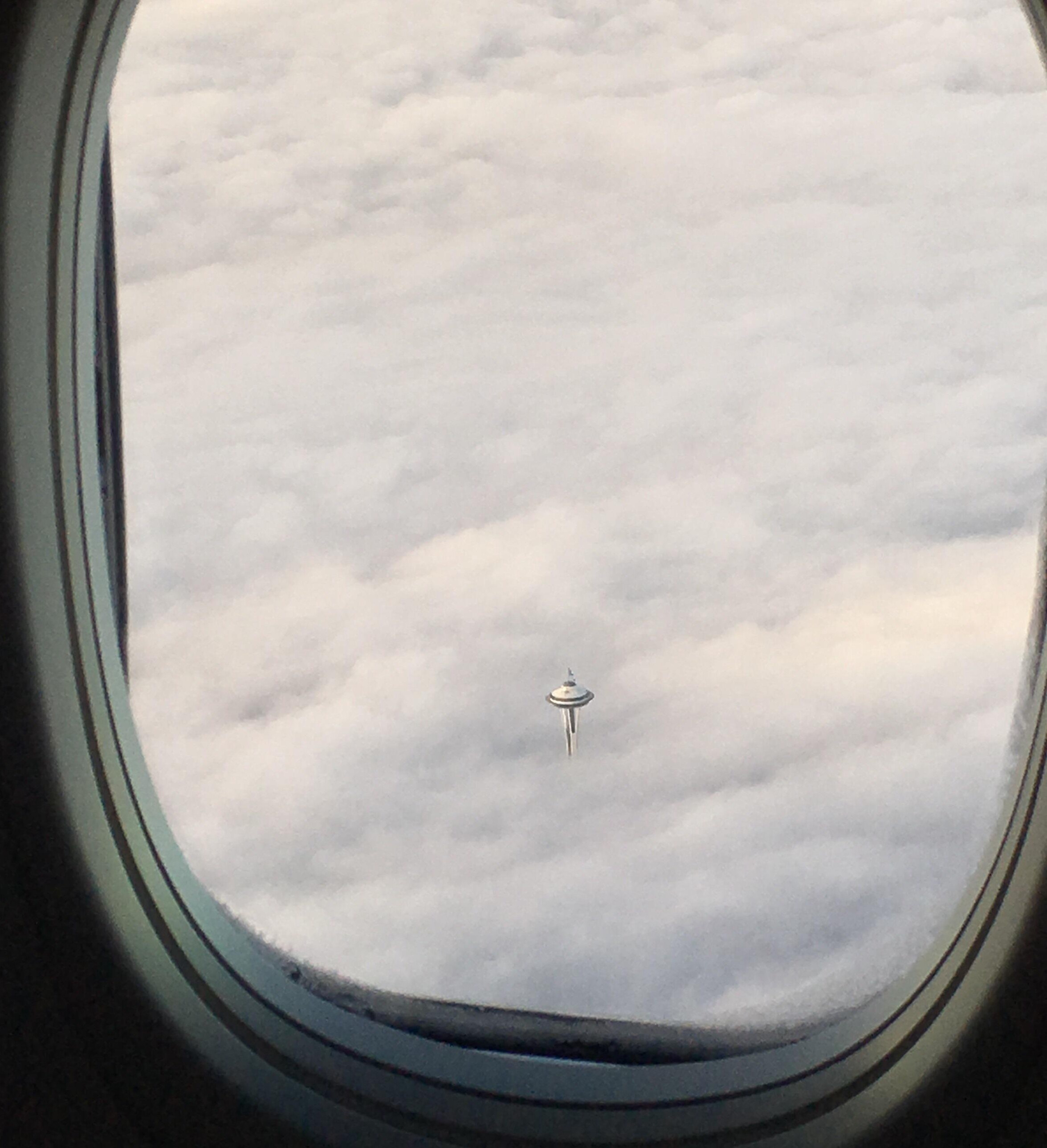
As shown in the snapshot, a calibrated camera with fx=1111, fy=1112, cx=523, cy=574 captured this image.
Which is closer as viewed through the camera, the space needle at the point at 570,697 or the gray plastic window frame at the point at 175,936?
the gray plastic window frame at the point at 175,936

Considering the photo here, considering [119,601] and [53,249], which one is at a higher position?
[53,249]

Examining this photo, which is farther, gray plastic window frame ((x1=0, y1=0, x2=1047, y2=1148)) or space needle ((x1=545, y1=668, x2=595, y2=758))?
space needle ((x1=545, y1=668, x2=595, y2=758))

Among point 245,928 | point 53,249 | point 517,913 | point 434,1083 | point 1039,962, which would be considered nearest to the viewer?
point 1039,962

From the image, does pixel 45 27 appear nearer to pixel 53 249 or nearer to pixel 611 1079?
pixel 53 249

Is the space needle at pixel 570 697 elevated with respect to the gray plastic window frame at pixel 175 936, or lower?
elevated

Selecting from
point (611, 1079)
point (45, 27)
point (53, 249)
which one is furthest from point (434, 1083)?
point (45, 27)

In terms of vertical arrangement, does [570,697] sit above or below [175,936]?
above

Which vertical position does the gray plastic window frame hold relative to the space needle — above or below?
below

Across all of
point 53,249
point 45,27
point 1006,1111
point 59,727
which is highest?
point 45,27
